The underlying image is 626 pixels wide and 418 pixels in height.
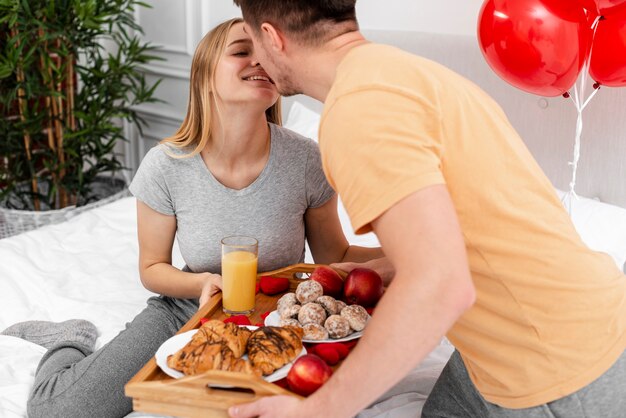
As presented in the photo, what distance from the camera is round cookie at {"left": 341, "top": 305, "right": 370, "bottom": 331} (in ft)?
4.15

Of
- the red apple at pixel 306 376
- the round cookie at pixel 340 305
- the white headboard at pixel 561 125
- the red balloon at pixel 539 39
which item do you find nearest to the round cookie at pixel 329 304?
the round cookie at pixel 340 305

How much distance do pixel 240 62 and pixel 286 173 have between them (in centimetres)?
29

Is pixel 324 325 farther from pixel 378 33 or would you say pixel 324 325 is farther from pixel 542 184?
pixel 378 33

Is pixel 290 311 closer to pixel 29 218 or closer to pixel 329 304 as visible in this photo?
pixel 329 304

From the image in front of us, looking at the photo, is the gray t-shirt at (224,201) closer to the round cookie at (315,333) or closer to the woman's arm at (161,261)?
the woman's arm at (161,261)

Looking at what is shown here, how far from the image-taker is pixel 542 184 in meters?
1.09

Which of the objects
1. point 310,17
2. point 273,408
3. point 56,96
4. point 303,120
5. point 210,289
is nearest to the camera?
point 273,408

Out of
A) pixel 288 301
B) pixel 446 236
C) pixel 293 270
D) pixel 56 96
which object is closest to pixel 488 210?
pixel 446 236

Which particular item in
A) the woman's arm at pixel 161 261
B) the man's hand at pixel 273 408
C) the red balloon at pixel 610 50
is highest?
the red balloon at pixel 610 50

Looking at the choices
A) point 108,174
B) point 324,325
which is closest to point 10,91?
point 108,174

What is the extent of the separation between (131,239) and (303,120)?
743mm

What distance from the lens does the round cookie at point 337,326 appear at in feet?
4.06

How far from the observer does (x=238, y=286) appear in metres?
1.40

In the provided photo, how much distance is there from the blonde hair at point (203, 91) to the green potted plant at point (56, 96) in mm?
1590
